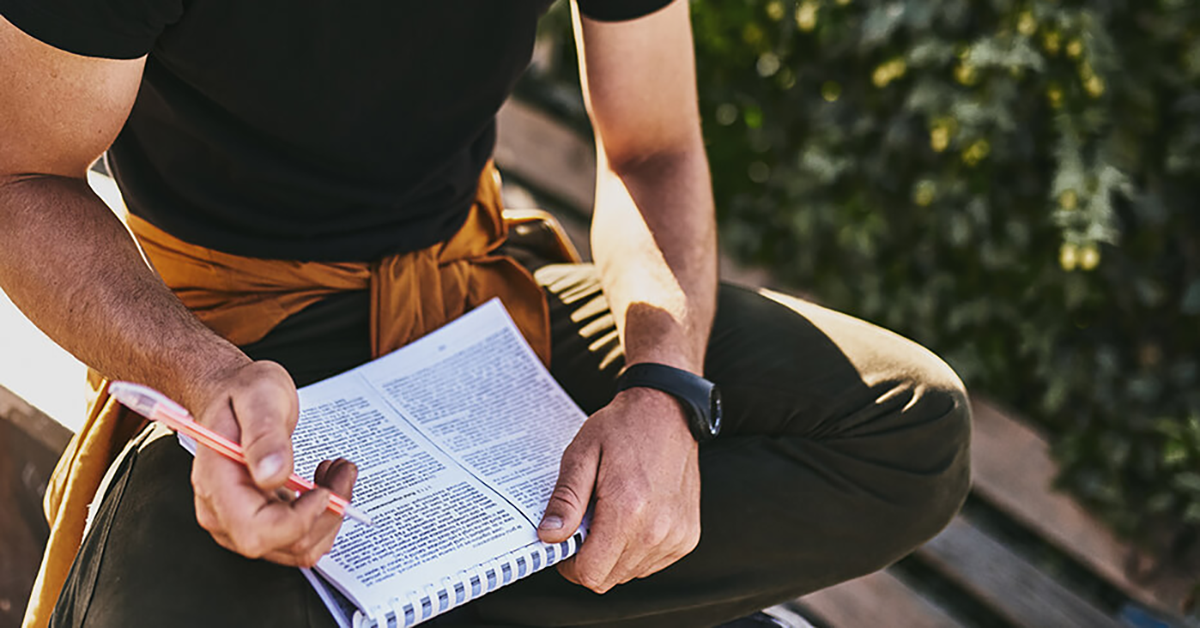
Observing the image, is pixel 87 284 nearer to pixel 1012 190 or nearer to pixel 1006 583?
pixel 1012 190

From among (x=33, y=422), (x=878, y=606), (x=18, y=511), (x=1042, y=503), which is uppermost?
(x=33, y=422)

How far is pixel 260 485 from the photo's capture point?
66 centimetres

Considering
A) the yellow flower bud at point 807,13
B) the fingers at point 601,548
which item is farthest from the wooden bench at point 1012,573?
the fingers at point 601,548

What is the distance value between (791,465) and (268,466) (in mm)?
594

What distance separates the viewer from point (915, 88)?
167 cm

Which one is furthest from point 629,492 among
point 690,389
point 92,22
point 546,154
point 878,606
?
point 546,154

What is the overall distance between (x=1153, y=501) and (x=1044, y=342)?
0.30 m

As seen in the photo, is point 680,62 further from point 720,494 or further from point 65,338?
point 65,338

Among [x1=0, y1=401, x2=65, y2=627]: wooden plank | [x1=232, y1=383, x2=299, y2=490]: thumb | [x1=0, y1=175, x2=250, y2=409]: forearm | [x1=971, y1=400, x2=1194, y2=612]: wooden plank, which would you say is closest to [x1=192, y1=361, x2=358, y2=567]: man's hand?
[x1=232, y1=383, x2=299, y2=490]: thumb

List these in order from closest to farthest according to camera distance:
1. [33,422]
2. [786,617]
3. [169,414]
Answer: [169,414], [33,422], [786,617]

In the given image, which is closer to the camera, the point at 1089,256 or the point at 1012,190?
the point at 1089,256

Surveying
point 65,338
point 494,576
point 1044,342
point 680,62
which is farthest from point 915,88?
point 65,338

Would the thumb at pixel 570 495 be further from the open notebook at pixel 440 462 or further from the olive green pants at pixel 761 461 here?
the olive green pants at pixel 761 461

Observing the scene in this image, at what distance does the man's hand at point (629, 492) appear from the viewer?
2.87 feet
